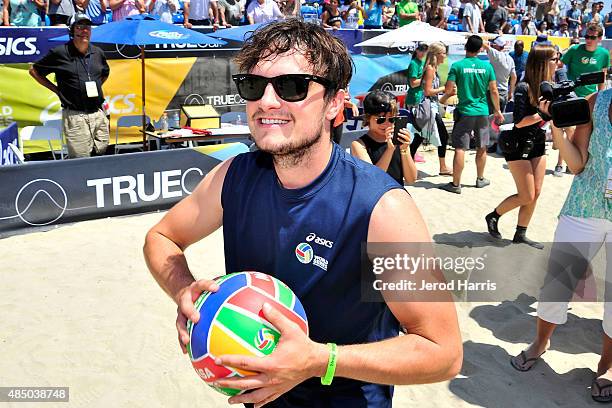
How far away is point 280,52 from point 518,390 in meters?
3.36

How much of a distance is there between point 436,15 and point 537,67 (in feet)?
35.9

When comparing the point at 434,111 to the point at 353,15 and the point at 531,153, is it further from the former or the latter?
the point at 353,15

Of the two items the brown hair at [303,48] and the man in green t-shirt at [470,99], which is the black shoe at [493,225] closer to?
the man in green t-shirt at [470,99]

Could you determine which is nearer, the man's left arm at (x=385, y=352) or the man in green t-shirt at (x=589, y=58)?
the man's left arm at (x=385, y=352)

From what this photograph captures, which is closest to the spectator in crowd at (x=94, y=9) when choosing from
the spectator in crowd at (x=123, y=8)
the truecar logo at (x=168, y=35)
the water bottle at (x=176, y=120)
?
the spectator in crowd at (x=123, y=8)

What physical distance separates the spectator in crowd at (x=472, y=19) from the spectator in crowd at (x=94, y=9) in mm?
9541

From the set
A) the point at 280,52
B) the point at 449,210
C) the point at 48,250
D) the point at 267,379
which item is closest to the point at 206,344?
the point at 267,379

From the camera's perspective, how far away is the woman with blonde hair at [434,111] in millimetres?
9508

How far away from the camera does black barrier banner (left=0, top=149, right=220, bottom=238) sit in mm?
6684

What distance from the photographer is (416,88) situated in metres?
9.97

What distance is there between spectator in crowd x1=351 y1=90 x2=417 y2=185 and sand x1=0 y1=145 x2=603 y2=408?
1.44m

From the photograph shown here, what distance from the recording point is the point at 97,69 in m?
8.10

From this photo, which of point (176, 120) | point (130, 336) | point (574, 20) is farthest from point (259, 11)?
point (574, 20)

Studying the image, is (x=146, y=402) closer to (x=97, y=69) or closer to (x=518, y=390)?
(x=518, y=390)
